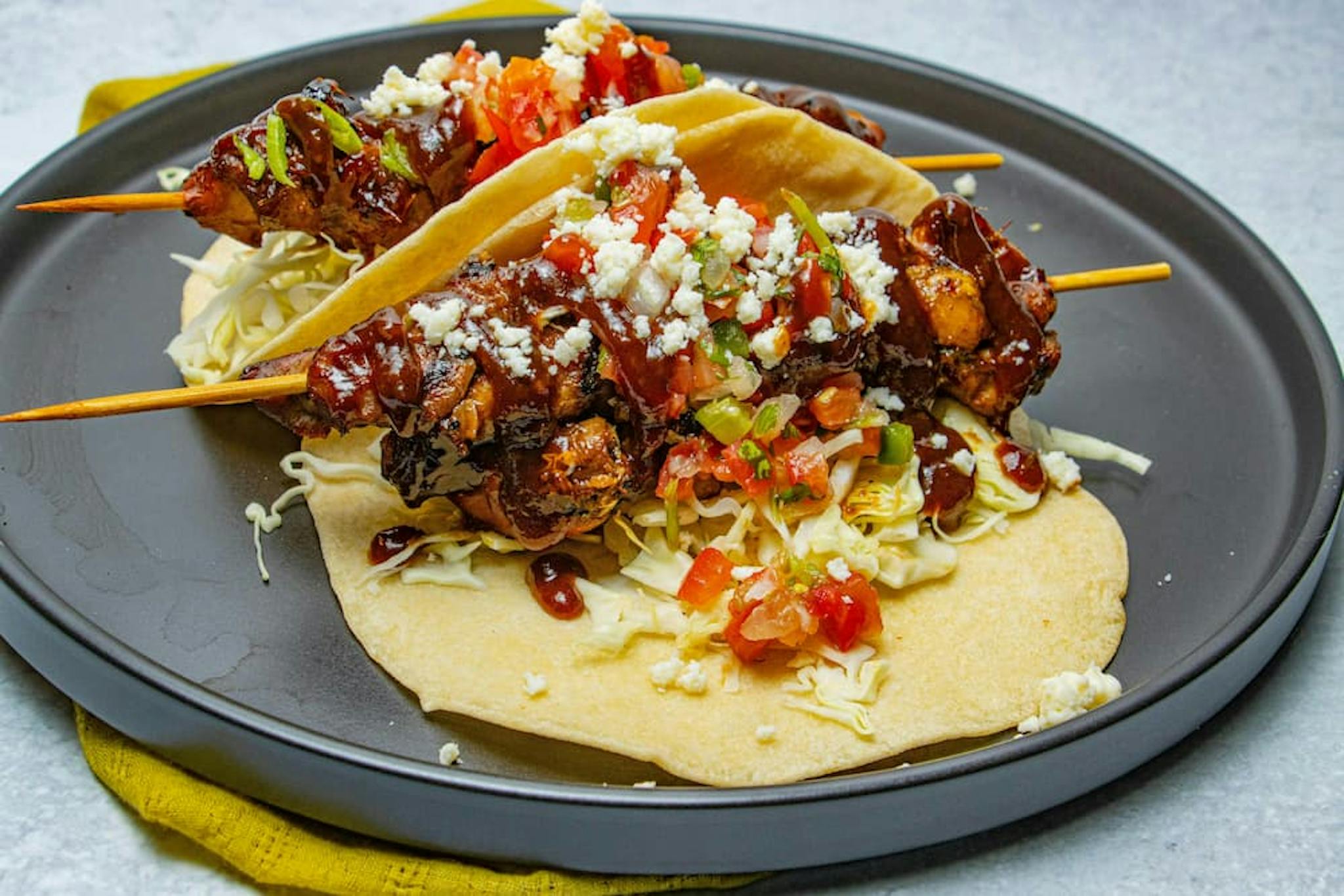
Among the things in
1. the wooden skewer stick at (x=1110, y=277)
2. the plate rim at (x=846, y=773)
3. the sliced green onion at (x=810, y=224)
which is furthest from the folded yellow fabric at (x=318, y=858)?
the wooden skewer stick at (x=1110, y=277)

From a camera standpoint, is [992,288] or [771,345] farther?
[992,288]

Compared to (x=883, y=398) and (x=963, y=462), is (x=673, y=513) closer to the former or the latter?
(x=883, y=398)

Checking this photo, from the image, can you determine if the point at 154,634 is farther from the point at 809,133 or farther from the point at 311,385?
the point at 809,133

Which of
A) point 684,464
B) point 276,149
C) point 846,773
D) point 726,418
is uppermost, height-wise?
point 276,149

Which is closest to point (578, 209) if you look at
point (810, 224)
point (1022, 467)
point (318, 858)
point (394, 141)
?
point (810, 224)

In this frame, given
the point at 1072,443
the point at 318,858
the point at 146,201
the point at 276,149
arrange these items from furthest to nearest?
the point at 1072,443, the point at 146,201, the point at 276,149, the point at 318,858

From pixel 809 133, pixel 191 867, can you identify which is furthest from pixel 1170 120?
pixel 191 867

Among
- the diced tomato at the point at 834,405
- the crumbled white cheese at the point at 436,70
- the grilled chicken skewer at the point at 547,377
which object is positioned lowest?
the diced tomato at the point at 834,405

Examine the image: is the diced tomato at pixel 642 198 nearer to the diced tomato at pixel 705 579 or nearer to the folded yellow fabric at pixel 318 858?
the diced tomato at pixel 705 579
